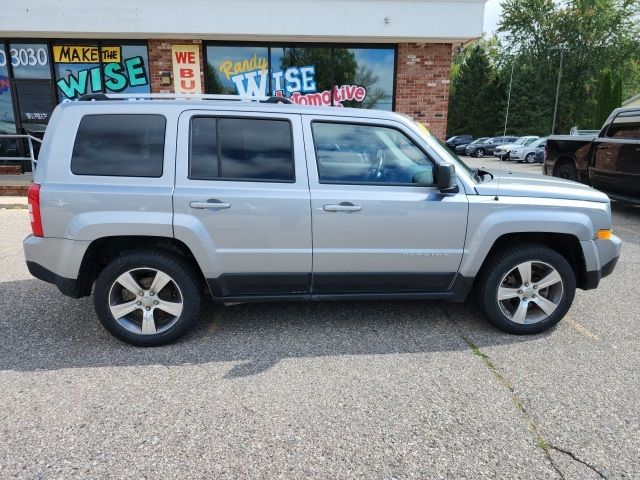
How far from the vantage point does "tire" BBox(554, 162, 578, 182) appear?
967 centimetres

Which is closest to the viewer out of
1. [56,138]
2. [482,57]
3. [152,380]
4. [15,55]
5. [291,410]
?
[291,410]

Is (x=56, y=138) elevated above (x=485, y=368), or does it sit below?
above

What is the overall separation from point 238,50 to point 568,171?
793cm

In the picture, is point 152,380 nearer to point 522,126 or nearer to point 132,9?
point 132,9

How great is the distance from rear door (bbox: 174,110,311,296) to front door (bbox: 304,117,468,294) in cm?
15

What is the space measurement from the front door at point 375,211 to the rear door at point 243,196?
0.48 feet

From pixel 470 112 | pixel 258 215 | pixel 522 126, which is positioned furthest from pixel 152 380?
pixel 470 112

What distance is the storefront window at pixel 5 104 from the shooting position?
11102 mm

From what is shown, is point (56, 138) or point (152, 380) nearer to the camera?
point (152, 380)

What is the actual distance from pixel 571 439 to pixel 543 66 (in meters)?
52.6

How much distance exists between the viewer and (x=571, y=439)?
2.53m

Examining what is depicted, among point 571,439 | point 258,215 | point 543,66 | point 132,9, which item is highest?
point 543,66

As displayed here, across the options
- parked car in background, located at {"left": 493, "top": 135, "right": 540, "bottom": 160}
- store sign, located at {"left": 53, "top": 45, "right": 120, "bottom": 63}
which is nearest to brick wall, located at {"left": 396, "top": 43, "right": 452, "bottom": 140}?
store sign, located at {"left": 53, "top": 45, "right": 120, "bottom": 63}

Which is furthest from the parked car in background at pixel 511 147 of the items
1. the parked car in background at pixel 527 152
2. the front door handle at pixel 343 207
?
the front door handle at pixel 343 207
